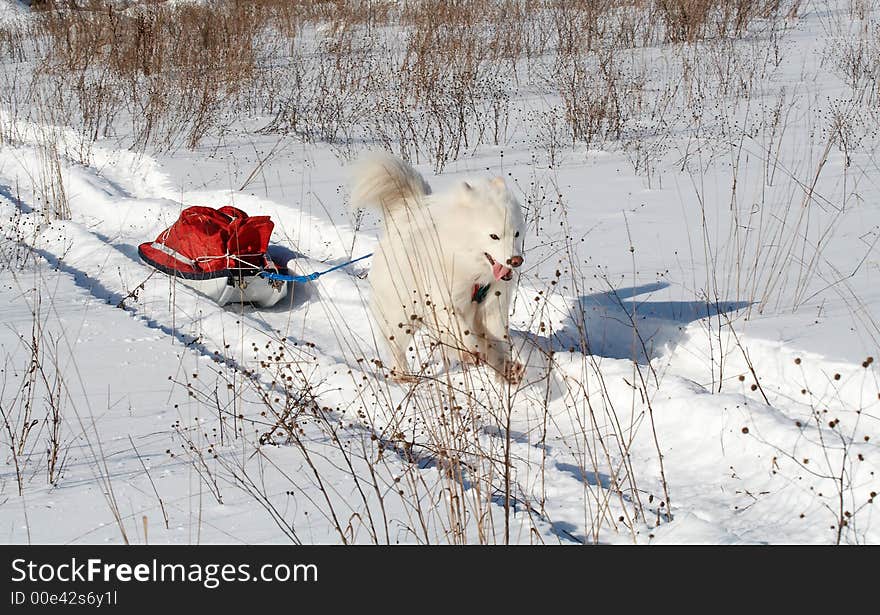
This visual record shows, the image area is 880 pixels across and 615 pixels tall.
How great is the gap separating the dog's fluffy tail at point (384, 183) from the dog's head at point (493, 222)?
0.30 meters

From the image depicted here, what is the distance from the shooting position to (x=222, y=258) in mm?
Answer: 4949

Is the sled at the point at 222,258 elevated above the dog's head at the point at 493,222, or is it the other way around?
the sled at the point at 222,258

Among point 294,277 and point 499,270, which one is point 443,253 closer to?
point 499,270

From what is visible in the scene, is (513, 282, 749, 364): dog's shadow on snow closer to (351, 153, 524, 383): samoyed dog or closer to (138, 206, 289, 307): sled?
(351, 153, 524, 383): samoyed dog

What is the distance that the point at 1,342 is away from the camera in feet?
13.2

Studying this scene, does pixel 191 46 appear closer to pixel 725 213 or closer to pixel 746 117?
pixel 746 117

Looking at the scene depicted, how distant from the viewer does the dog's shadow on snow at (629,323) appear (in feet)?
14.0

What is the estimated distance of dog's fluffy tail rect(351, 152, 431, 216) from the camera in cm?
396

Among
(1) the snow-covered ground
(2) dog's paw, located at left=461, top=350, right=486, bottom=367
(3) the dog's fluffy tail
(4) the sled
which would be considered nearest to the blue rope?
(4) the sled

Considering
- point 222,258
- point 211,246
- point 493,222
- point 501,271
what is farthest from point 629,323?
point 211,246

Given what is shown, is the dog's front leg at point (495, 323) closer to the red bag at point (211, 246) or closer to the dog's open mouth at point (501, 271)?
the dog's open mouth at point (501, 271)

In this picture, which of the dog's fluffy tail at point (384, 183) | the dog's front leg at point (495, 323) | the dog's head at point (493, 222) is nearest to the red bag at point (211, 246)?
the dog's fluffy tail at point (384, 183)
